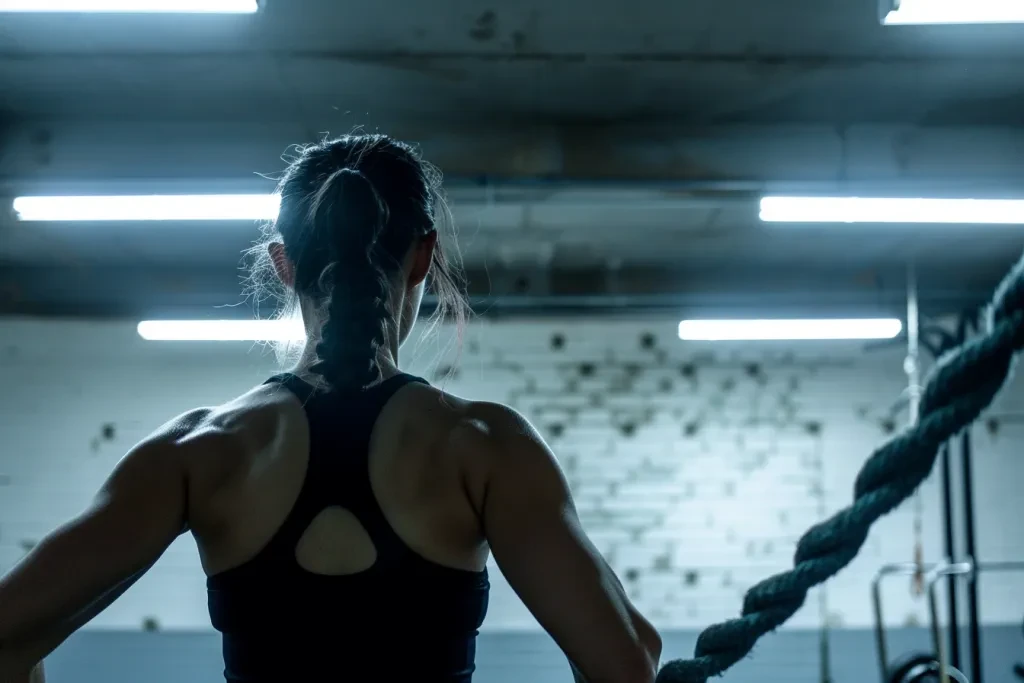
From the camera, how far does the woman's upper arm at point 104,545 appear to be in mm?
778

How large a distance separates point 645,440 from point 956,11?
15.5 feet

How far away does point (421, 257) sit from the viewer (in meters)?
0.96

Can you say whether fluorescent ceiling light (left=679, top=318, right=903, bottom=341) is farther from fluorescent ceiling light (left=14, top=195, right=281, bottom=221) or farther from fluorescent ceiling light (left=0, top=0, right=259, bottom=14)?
fluorescent ceiling light (left=0, top=0, right=259, bottom=14)

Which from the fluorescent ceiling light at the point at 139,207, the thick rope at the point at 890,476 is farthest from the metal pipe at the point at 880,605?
the fluorescent ceiling light at the point at 139,207

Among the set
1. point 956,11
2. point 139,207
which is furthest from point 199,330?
point 956,11

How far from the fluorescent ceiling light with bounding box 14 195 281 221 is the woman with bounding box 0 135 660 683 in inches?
129

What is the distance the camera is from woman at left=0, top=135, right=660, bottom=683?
774mm

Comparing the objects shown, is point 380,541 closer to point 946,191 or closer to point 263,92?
point 263,92

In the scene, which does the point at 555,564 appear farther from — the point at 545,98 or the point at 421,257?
the point at 545,98

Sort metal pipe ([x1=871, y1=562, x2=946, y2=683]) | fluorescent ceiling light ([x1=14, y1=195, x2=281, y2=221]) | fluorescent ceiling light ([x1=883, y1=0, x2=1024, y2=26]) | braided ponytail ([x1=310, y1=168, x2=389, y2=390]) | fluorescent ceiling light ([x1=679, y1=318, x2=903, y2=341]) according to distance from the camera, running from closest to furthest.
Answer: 1. braided ponytail ([x1=310, y1=168, x2=389, y2=390])
2. metal pipe ([x1=871, y1=562, x2=946, y2=683])
3. fluorescent ceiling light ([x1=883, y1=0, x2=1024, y2=26])
4. fluorescent ceiling light ([x1=14, y1=195, x2=281, y2=221])
5. fluorescent ceiling light ([x1=679, y1=318, x2=903, y2=341])

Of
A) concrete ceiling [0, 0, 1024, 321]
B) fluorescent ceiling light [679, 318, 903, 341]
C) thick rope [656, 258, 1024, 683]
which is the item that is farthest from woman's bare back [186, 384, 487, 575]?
fluorescent ceiling light [679, 318, 903, 341]

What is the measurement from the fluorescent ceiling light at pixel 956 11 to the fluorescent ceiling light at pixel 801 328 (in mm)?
3406

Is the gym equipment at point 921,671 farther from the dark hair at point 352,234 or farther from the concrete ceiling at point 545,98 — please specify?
the dark hair at point 352,234

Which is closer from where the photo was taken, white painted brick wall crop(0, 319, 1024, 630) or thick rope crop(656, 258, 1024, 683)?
thick rope crop(656, 258, 1024, 683)
